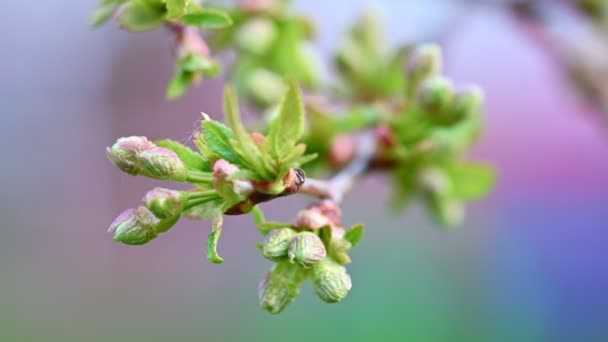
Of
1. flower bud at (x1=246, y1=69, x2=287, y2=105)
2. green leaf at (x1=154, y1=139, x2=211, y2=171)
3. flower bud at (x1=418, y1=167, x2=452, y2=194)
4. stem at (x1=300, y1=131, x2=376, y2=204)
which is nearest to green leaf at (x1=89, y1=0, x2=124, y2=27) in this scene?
green leaf at (x1=154, y1=139, x2=211, y2=171)

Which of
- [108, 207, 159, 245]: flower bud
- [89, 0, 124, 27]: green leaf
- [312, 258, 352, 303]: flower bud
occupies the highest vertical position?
[89, 0, 124, 27]: green leaf

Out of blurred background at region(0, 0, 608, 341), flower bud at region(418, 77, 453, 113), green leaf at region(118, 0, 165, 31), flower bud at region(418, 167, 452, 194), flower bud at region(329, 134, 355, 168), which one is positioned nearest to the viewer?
green leaf at region(118, 0, 165, 31)

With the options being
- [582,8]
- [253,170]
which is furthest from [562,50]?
[253,170]

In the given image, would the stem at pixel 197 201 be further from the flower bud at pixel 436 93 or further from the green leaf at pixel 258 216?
the flower bud at pixel 436 93

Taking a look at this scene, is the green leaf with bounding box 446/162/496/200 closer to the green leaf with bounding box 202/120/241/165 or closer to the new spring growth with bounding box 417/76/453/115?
the new spring growth with bounding box 417/76/453/115

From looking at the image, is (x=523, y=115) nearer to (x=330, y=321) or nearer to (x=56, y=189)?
(x=330, y=321)

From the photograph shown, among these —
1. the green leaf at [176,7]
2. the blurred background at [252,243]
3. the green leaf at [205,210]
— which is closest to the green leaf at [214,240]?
the green leaf at [205,210]

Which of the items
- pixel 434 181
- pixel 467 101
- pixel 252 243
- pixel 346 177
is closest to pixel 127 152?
pixel 346 177
